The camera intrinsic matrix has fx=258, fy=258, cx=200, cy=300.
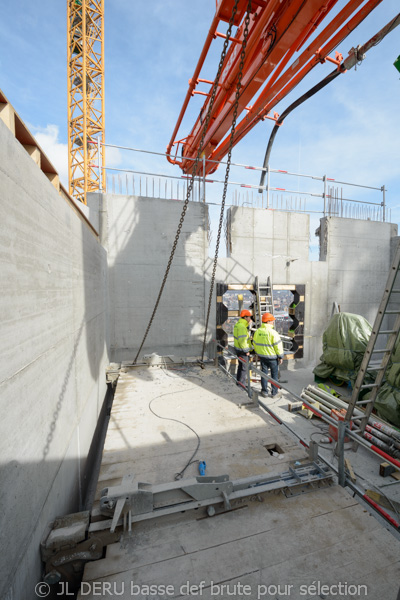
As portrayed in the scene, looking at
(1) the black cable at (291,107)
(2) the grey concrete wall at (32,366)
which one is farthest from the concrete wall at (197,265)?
(2) the grey concrete wall at (32,366)

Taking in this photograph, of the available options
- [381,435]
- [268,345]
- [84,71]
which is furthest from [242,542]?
[84,71]

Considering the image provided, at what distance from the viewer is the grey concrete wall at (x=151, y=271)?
787 cm

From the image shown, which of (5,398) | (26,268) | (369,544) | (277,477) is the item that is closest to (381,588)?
(369,544)

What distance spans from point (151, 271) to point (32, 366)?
20.9ft

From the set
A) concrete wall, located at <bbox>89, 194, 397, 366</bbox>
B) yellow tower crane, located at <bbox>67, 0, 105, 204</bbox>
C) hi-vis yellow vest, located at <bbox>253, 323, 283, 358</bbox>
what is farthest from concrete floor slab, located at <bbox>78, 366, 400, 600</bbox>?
yellow tower crane, located at <bbox>67, 0, 105, 204</bbox>

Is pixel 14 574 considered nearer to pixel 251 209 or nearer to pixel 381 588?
pixel 381 588

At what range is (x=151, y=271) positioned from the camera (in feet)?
26.8

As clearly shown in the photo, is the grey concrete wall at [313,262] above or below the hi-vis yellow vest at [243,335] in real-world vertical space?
above

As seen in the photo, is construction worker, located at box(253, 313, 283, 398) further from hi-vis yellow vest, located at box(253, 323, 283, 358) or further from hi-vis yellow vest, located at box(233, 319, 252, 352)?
hi-vis yellow vest, located at box(233, 319, 252, 352)

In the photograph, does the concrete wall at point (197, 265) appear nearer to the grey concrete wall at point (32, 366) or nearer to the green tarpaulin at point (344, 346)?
the green tarpaulin at point (344, 346)

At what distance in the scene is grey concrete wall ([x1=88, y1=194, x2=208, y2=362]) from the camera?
310 inches

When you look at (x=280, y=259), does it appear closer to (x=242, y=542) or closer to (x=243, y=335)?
(x=243, y=335)

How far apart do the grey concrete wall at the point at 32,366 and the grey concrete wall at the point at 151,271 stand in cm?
471

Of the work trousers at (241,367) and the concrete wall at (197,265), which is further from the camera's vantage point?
the concrete wall at (197,265)
